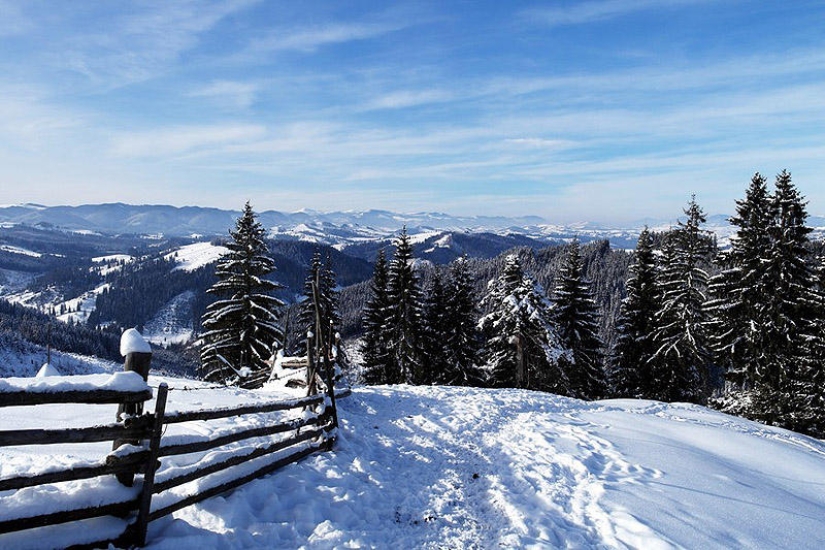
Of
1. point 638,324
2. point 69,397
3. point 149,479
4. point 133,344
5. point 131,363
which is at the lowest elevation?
point 638,324

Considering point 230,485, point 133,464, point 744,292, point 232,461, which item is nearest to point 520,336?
point 744,292

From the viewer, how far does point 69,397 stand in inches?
199

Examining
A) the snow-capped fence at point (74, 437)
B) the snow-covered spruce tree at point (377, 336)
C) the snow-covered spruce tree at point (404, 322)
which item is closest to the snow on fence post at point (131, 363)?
the snow-capped fence at point (74, 437)

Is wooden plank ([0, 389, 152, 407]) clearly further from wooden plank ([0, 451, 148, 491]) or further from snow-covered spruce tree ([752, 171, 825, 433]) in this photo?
snow-covered spruce tree ([752, 171, 825, 433])

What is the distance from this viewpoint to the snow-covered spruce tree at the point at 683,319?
92.0ft

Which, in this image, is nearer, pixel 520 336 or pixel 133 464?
pixel 133 464

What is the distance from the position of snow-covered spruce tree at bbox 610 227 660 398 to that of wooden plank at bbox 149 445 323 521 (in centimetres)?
2850

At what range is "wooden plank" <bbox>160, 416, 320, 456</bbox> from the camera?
636 centimetres

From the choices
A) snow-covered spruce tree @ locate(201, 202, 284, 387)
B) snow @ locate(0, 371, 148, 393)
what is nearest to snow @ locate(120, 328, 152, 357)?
snow @ locate(0, 371, 148, 393)

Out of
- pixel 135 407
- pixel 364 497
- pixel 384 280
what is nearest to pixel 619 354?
pixel 384 280

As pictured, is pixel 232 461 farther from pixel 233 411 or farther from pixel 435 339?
pixel 435 339

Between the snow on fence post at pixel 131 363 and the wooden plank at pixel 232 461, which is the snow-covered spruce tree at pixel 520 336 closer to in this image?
the wooden plank at pixel 232 461

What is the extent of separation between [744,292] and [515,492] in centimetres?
2425

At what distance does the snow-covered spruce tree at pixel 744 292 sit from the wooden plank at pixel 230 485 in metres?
26.3
